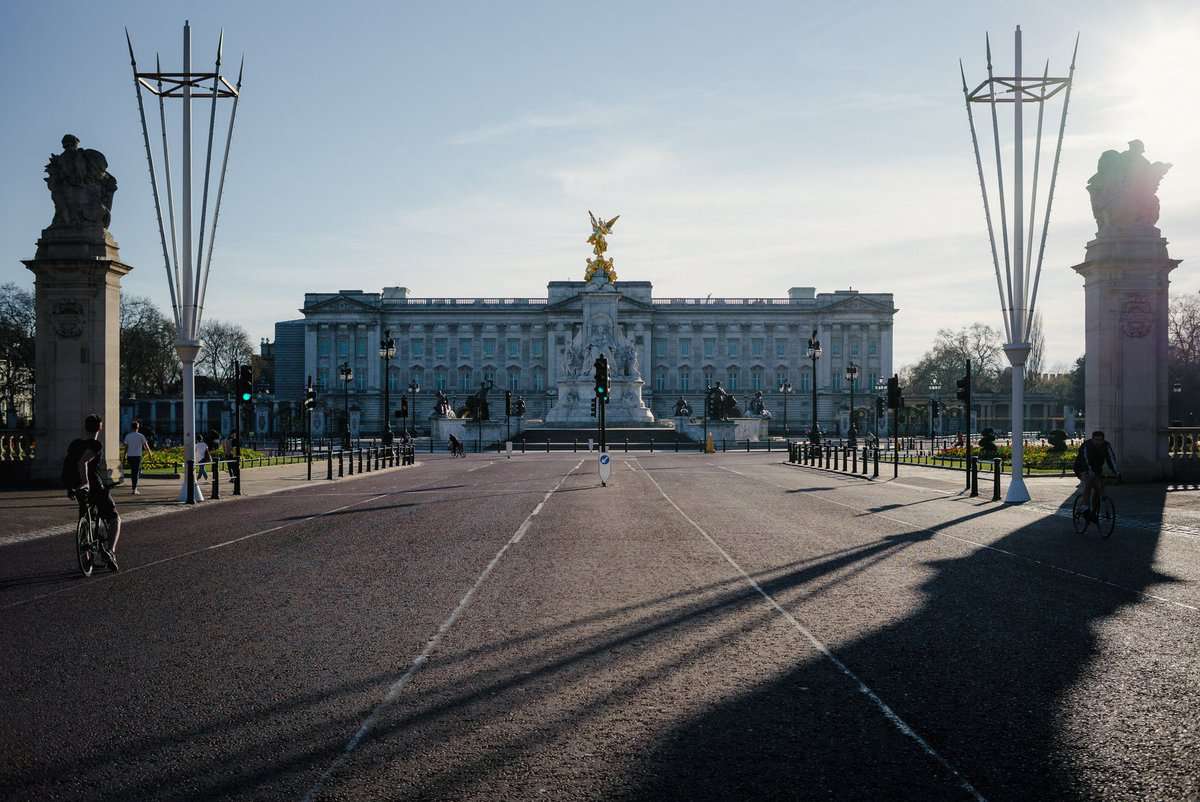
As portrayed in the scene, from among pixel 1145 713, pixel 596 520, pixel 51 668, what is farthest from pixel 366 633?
pixel 596 520

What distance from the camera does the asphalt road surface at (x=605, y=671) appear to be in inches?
224

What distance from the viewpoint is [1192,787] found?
550cm

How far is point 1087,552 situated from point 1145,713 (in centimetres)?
905

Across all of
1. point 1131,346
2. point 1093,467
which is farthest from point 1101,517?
point 1131,346

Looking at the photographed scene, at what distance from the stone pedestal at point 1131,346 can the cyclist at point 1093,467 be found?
11.6 meters

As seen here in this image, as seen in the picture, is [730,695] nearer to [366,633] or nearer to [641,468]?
[366,633]

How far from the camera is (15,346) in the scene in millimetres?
87562

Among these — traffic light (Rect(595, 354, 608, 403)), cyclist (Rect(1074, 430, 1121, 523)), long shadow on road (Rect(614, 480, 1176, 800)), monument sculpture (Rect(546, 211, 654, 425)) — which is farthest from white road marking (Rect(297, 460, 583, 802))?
monument sculpture (Rect(546, 211, 654, 425))

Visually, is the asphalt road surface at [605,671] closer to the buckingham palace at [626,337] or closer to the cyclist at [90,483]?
the cyclist at [90,483]

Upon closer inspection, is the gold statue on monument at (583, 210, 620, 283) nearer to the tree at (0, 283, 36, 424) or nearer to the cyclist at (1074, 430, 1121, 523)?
the tree at (0, 283, 36, 424)

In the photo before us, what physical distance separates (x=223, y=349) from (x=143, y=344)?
39.3 meters

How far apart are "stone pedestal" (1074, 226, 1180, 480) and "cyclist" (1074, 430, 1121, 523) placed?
1156 cm

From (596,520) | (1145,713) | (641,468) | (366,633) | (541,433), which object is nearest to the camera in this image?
(1145,713)

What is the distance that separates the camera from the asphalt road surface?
18.7ft
